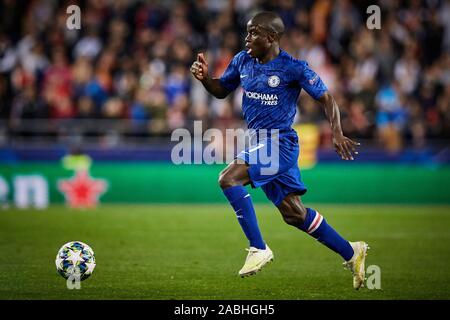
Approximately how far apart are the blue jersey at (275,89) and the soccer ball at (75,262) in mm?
2105

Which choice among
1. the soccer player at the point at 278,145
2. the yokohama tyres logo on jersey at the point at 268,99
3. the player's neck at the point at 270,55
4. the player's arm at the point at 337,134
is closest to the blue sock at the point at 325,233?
the soccer player at the point at 278,145

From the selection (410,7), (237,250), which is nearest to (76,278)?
(237,250)

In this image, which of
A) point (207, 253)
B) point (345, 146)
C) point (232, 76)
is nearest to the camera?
point (345, 146)

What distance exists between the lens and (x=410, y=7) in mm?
21531

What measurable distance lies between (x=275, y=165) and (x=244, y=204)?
19.1 inches

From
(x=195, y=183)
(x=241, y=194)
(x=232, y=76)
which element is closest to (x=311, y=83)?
(x=232, y=76)

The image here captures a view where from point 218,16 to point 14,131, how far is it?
5.74 m

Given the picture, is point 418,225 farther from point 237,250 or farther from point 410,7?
point 410,7

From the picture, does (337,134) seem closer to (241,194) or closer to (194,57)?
(241,194)

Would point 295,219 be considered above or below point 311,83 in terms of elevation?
below

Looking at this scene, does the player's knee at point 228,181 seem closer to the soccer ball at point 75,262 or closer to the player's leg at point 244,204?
the player's leg at point 244,204

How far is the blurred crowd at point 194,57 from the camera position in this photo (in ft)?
61.6

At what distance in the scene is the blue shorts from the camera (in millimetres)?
8727

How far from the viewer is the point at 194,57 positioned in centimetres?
2033
